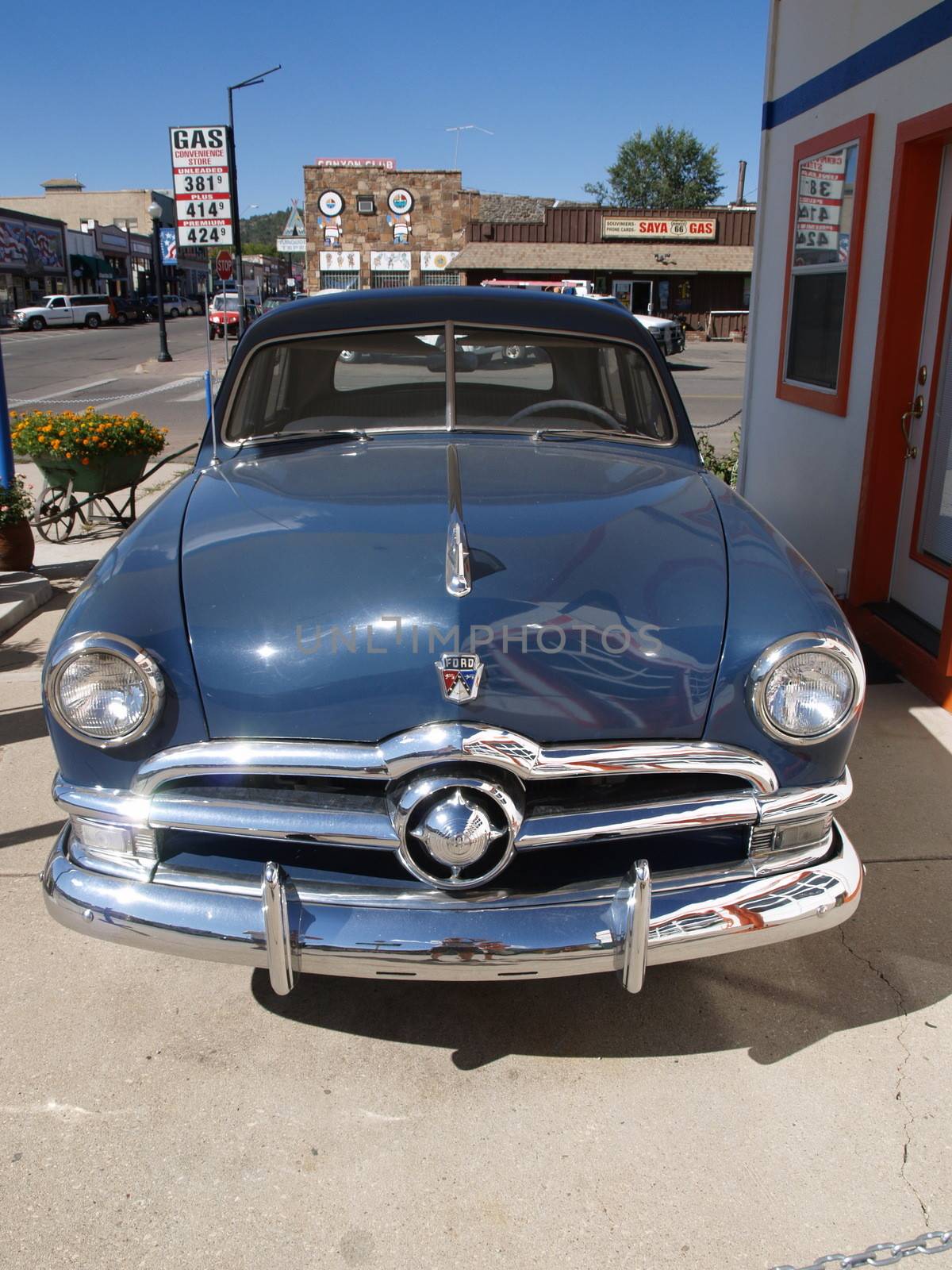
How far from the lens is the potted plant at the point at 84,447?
7039 millimetres

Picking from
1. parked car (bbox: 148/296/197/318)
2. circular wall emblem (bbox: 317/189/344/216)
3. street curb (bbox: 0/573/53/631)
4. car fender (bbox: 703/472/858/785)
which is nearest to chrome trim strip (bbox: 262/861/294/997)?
car fender (bbox: 703/472/858/785)

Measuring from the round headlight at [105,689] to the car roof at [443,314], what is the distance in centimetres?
170

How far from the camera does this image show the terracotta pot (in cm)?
622

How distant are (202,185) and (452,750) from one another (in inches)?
473

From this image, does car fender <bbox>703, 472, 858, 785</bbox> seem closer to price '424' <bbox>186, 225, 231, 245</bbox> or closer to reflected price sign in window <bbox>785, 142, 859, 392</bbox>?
reflected price sign in window <bbox>785, 142, 859, 392</bbox>

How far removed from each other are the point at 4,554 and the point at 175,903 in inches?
186

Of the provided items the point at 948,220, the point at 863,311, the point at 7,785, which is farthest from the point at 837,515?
the point at 7,785

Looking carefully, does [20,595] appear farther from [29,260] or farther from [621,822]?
[29,260]

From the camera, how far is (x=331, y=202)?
2042 inches

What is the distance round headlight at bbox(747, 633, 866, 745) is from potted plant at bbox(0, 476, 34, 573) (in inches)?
206

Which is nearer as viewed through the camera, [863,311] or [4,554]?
[863,311]

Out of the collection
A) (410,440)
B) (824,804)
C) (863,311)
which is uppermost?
(863,311)

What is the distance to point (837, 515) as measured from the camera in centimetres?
583

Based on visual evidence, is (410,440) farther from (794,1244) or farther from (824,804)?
(794,1244)
